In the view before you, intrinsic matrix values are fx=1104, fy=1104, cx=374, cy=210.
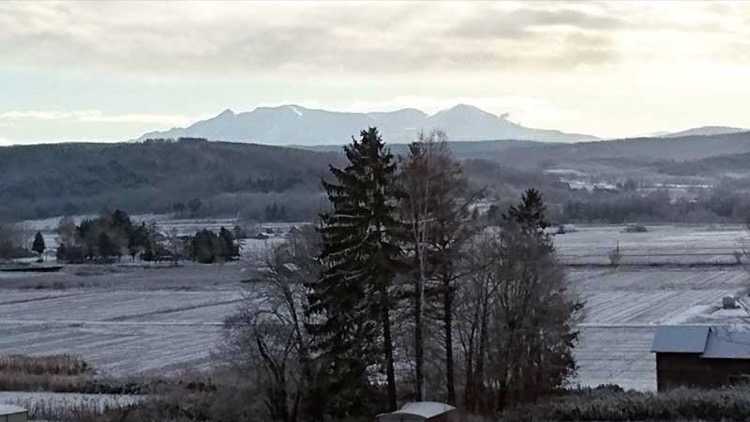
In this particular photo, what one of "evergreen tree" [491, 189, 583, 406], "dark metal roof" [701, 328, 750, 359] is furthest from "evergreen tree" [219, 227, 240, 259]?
"dark metal roof" [701, 328, 750, 359]

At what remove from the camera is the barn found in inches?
1287

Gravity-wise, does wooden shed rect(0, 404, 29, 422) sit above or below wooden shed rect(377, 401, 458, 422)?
above

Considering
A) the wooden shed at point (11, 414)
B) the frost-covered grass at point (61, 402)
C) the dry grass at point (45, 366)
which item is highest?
the wooden shed at point (11, 414)

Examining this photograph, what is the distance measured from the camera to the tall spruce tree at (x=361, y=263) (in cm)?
2855

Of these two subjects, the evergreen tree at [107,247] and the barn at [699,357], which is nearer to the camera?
the barn at [699,357]

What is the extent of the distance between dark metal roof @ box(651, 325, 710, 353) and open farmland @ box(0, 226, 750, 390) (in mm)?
1697

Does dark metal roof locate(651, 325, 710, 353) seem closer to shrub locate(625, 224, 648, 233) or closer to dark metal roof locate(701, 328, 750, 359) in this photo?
dark metal roof locate(701, 328, 750, 359)

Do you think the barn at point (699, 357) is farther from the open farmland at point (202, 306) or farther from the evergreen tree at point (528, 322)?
the evergreen tree at point (528, 322)

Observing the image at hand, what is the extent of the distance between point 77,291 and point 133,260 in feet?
94.9

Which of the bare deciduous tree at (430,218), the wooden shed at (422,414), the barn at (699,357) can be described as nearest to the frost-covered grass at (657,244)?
the barn at (699,357)

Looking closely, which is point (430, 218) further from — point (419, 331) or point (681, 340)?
point (681, 340)

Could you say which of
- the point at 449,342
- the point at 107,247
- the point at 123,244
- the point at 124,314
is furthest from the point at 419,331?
the point at 123,244

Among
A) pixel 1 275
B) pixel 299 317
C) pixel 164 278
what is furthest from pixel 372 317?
pixel 1 275

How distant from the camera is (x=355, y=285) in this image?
94.2ft
